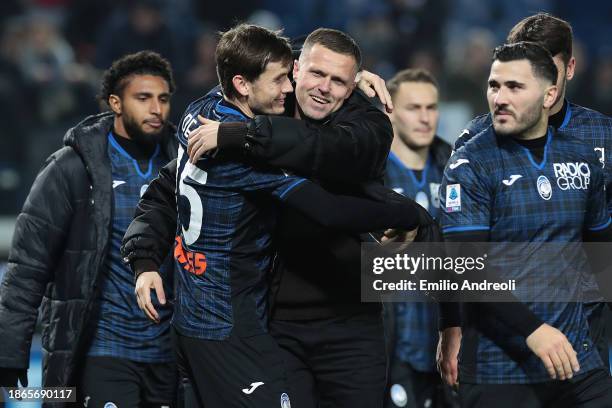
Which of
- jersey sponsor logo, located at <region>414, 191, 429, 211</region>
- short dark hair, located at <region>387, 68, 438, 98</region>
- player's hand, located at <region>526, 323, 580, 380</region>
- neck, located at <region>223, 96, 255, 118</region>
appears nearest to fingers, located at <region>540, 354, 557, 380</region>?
player's hand, located at <region>526, 323, 580, 380</region>

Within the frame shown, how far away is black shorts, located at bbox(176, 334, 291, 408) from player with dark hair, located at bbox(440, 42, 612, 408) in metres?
0.83

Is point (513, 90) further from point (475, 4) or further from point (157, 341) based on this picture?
point (475, 4)

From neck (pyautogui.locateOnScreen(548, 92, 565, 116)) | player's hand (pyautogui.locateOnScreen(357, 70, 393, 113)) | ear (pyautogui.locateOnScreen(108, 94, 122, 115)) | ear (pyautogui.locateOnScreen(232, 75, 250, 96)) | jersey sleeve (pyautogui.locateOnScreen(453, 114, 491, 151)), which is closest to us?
ear (pyautogui.locateOnScreen(232, 75, 250, 96))

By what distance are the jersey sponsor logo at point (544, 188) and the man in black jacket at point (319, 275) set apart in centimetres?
59

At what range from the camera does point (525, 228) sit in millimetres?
4090

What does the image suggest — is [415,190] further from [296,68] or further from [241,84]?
[241,84]

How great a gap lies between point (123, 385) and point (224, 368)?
1.24 meters

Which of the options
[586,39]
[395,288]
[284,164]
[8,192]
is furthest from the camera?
[586,39]

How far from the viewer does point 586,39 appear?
37.4ft

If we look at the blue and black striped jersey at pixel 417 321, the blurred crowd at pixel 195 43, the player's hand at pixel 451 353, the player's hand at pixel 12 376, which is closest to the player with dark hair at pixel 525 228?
the player's hand at pixel 451 353

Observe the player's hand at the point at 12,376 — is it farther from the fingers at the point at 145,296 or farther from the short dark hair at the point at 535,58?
the short dark hair at the point at 535,58

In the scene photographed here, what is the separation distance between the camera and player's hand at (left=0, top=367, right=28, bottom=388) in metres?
4.82

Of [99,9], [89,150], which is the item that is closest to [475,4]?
[99,9]

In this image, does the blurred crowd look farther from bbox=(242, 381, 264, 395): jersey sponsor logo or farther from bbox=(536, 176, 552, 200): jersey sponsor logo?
bbox=(242, 381, 264, 395): jersey sponsor logo
